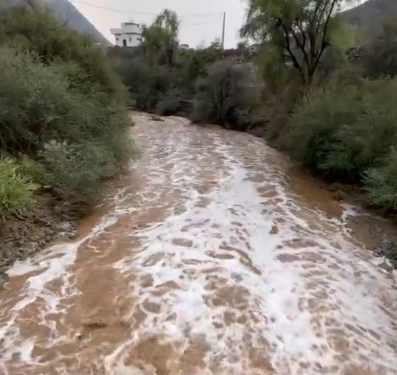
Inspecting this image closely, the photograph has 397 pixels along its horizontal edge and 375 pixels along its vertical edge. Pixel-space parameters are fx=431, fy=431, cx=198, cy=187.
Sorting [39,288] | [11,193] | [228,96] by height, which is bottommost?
[228,96]

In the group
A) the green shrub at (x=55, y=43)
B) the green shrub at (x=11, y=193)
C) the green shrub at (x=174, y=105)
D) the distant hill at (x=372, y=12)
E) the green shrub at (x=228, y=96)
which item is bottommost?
the green shrub at (x=174, y=105)

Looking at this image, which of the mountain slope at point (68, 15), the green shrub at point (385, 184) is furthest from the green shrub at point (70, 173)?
the mountain slope at point (68, 15)

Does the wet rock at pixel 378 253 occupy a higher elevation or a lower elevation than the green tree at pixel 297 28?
lower

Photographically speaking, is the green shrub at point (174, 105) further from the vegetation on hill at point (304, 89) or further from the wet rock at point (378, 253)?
the wet rock at point (378, 253)

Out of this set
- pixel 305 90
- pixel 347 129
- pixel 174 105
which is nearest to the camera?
pixel 347 129

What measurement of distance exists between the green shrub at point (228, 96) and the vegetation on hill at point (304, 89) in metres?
0.05

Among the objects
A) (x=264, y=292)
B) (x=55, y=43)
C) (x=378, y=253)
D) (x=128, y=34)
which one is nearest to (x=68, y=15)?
(x=55, y=43)

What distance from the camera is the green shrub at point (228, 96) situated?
2123 cm

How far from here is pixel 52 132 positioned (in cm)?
912

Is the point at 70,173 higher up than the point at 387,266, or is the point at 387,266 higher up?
the point at 70,173

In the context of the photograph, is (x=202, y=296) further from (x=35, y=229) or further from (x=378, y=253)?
(x=378, y=253)

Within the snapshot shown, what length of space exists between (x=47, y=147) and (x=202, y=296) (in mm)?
4574

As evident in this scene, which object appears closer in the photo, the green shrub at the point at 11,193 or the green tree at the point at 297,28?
the green shrub at the point at 11,193

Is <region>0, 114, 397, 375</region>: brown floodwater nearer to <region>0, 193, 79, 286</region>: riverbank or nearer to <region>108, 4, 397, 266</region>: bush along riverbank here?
<region>0, 193, 79, 286</region>: riverbank
